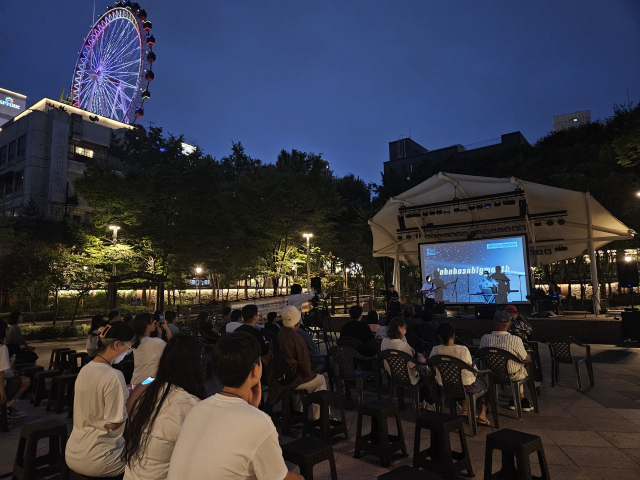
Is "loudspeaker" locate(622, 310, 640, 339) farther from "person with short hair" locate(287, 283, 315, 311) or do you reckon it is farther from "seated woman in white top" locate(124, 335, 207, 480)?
"seated woman in white top" locate(124, 335, 207, 480)

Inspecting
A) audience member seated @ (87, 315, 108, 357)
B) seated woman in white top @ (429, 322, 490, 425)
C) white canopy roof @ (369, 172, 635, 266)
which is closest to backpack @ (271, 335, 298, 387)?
seated woman in white top @ (429, 322, 490, 425)

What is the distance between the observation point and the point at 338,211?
19531 millimetres

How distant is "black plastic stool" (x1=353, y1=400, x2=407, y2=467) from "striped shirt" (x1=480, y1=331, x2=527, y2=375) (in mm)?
1844

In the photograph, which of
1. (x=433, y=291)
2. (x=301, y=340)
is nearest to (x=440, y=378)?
(x=301, y=340)

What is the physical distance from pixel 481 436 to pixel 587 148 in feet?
88.2

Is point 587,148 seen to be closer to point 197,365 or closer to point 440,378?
point 440,378

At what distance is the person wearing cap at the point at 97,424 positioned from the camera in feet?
7.70

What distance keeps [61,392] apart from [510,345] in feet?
A: 19.4

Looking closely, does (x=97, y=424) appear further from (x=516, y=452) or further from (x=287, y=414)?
(x=516, y=452)

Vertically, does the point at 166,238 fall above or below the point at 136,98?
below

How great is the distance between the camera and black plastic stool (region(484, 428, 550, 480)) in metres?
2.60

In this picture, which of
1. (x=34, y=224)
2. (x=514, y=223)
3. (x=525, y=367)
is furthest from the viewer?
(x=34, y=224)

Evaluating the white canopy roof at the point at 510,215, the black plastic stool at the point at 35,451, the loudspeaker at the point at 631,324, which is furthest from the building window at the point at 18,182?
the loudspeaker at the point at 631,324

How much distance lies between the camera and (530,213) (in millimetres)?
13375
